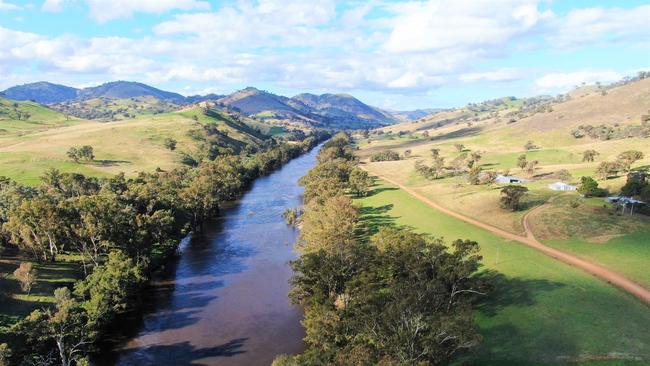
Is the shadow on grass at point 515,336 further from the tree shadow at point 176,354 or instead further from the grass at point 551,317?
the tree shadow at point 176,354

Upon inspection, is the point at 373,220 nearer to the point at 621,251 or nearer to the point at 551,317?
the point at 621,251

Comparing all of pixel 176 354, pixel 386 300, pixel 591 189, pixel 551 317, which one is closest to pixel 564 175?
pixel 591 189

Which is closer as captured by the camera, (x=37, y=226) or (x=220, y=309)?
(x=37, y=226)

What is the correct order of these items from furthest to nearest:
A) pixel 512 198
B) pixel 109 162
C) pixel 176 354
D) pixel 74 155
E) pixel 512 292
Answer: pixel 109 162 < pixel 74 155 < pixel 512 198 < pixel 512 292 < pixel 176 354

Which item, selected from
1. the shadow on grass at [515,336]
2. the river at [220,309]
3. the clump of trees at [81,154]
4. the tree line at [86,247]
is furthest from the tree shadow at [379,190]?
the clump of trees at [81,154]

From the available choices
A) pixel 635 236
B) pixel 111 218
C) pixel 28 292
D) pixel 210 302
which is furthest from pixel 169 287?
pixel 635 236

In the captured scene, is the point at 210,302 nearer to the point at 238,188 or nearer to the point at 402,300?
the point at 402,300

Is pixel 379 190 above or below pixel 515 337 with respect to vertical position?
above
